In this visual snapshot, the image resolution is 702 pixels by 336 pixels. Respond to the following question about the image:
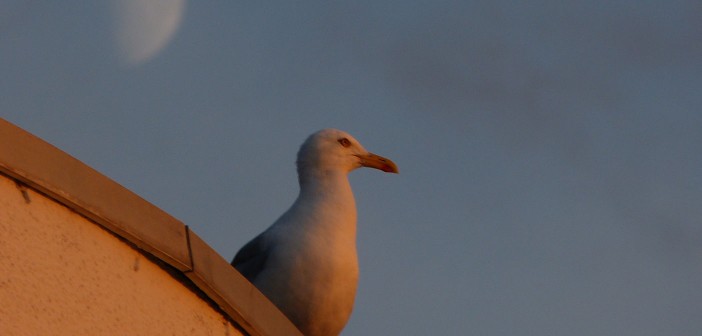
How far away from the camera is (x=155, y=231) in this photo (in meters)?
4.82

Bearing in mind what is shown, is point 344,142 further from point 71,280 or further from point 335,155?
point 71,280

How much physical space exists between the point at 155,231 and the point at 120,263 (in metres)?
0.19

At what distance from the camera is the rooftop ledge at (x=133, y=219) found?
174 inches

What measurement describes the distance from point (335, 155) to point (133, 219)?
4.68 metres

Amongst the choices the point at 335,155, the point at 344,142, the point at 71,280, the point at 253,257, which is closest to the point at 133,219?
the point at 71,280

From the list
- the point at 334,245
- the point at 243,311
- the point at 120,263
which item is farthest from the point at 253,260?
the point at 120,263

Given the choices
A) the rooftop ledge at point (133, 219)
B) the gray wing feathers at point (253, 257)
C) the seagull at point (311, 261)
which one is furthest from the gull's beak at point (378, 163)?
the rooftop ledge at point (133, 219)

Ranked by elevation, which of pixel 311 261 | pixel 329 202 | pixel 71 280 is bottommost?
pixel 71 280

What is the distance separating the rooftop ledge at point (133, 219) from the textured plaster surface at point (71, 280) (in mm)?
57

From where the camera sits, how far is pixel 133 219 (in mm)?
4750

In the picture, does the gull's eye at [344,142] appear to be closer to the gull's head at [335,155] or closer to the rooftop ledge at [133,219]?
the gull's head at [335,155]

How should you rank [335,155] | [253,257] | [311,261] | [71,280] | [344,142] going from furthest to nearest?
[344,142], [335,155], [253,257], [311,261], [71,280]

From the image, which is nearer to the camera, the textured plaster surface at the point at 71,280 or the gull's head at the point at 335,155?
the textured plaster surface at the point at 71,280

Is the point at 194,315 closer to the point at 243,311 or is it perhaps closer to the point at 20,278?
the point at 243,311
